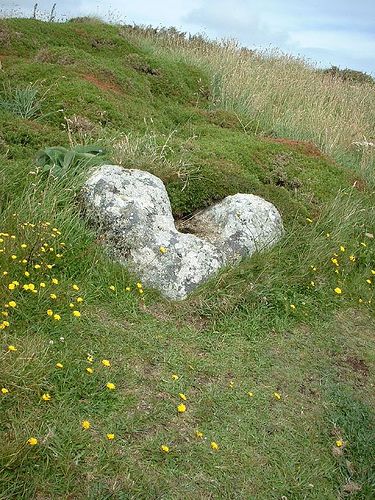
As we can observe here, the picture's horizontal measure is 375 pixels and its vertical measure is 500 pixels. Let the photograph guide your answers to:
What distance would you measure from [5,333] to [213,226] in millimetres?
2478

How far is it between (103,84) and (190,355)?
603 cm

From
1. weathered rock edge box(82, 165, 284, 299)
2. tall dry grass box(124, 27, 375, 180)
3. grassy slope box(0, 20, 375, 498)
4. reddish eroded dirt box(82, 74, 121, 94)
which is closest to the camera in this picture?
grassy slope box(0, 20, 375, 498)

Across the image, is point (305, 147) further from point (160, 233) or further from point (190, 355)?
point (190, 355)

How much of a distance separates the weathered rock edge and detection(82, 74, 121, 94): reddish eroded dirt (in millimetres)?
3838

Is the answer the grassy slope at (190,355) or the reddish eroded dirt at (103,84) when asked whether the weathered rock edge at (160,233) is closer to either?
the grassy slope at (190,355)

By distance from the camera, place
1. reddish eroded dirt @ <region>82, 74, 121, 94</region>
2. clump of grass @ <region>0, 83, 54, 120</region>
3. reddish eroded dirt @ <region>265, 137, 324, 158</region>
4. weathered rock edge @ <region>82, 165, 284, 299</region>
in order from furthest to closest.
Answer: reddish eroded dirt @ <region>82, 74, 121, 94</region> < reddish eroded dirt @ <region>265, 137, 324, 158</region> < clump of grass @ <region>0, 83, 54, 120</region> < weathered rock edge @ <region>82, 165, 284, 299</region>

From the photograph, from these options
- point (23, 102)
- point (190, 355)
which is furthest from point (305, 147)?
point (190, 355)

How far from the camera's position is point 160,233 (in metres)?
4.93

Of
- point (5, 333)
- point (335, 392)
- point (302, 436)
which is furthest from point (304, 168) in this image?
point (5, 333)

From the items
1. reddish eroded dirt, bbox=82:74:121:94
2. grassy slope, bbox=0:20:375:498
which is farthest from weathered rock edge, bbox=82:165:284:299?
reddish eroded dirt, bbox=82:74:121:94

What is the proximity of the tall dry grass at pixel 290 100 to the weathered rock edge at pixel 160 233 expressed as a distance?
408 centimetres

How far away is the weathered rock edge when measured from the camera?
475 cm

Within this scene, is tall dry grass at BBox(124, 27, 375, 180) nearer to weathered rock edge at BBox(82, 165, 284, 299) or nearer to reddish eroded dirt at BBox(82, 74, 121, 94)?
reddish eroded dirt at BBox(82, 74, 121, 94)

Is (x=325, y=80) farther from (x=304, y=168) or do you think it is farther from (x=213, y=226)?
(x=213, y=226)
